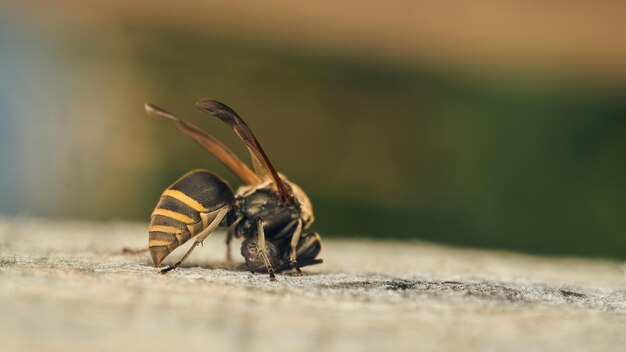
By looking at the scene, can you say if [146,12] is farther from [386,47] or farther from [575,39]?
[575,39]

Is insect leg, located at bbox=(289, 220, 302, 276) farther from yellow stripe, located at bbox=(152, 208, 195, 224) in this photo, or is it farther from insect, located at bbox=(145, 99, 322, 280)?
yellow stripe, located at bbox=(152, 208, 195, 224)

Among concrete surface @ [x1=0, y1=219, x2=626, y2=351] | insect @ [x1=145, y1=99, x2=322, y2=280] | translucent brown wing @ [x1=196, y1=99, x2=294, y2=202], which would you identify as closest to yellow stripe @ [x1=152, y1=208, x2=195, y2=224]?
insect @ [x1=145, y1=99, x2=322, y2=280]

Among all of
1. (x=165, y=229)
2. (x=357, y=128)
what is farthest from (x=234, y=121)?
(x=357, y=128)

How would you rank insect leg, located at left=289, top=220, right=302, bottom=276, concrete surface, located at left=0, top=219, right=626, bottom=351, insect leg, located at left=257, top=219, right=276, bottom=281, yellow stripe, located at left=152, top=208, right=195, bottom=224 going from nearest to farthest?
concrete surface, located at left=0, top=219, right=626, bottom=351 < insect leg, located at left=257, top=219, right=276, bottom=281 < yellow stripe, located at left=152, top=208, right=195, bottom=224 < insect leg, located at left=289, top=220, right=302, bottom=276

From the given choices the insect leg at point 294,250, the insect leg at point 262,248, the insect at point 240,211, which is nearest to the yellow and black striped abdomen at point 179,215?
the insect at point 240,211

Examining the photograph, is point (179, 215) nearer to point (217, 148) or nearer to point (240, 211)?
point (240, 211)

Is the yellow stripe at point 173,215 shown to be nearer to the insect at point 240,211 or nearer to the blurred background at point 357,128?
the insect at point 240,211

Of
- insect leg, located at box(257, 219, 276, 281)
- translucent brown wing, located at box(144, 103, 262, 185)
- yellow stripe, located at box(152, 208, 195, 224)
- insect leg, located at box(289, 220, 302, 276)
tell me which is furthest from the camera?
translucent brown wing, located at box(144, 103, 262, 185)

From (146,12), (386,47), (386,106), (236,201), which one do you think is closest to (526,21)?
(386,47)
